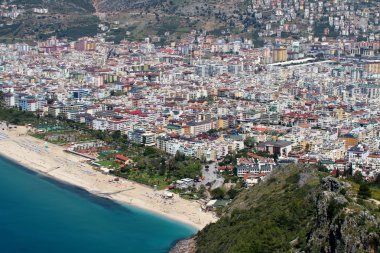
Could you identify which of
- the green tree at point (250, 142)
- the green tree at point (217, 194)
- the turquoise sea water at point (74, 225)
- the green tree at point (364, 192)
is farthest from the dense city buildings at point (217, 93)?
the green tree at point (364, 192)

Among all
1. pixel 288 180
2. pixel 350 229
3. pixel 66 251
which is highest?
pixel 350 229

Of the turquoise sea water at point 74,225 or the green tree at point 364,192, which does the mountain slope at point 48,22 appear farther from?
the green tree at point 364,192

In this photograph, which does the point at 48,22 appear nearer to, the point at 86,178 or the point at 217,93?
the point at 217,93

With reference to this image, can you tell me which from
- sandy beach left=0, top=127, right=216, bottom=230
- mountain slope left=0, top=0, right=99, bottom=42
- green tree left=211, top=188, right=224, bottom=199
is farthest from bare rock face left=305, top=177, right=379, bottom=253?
mountain slope left=0, top=0, right=99, bottom=42

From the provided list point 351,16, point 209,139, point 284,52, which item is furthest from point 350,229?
point 351,16

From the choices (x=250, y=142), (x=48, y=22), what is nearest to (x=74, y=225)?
(x=250, y=142)

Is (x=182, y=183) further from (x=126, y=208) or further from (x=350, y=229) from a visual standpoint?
(x=350, y=229)
